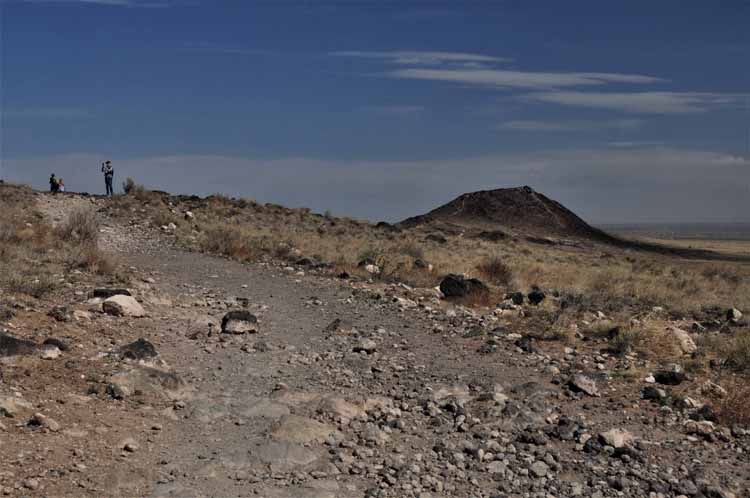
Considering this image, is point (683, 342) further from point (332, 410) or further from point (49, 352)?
point (49, 352)

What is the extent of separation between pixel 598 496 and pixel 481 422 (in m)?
1.61

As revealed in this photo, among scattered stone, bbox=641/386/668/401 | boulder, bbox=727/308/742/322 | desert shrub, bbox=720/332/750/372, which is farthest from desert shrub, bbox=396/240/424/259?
scattered stone, bbox=641/386/668/401

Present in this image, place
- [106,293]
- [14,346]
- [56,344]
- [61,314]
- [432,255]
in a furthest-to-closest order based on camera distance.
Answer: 1. [432,255]
2. [106,293]
3. [61,314]
4. [56,344]
5. [14,346]

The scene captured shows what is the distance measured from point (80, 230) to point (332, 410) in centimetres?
1245

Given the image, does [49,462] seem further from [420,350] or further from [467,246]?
[467,246]

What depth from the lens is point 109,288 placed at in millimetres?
11586

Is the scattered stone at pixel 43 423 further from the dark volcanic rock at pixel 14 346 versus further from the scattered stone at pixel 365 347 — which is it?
the scattered stone at pixel 365 347

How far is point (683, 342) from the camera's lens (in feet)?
36.6

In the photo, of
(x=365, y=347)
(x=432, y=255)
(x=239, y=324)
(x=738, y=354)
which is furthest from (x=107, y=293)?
(x=432, y=255)

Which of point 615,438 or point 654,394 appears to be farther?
point 654,394

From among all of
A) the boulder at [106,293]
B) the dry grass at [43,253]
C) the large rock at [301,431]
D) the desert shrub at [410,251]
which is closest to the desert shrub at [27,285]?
the dry grass at [43,253]

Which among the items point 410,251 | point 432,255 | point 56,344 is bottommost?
point 56,344

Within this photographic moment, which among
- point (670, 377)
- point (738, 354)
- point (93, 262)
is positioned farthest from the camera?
point (93, 262)

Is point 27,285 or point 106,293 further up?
point 27,285
